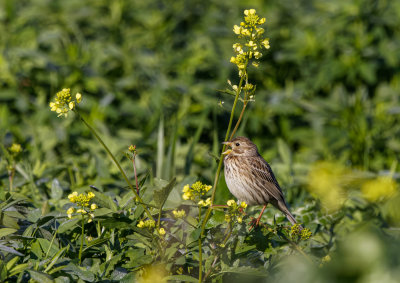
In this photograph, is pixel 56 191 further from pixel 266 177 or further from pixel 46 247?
pixel 266 177

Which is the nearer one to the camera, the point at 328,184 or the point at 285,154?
the point at 328,184

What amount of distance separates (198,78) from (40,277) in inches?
174

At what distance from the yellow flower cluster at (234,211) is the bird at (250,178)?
3.29ft

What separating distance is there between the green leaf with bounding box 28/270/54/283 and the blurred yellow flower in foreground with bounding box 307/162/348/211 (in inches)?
76.9

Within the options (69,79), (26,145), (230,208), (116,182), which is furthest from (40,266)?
(69,79)

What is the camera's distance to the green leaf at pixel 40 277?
224 centimetres

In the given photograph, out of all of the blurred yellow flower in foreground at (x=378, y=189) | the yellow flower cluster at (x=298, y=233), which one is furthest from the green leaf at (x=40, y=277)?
the blurred yellow flower in foreground at (x=378, y=189)

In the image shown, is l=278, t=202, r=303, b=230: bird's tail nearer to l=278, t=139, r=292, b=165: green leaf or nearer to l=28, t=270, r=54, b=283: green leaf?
l=278, t=139, r=292, b=165: green leaf

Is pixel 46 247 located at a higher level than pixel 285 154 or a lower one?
higher

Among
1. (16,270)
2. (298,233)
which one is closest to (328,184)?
(298,233)

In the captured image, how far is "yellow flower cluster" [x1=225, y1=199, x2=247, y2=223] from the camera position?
7.48 ft

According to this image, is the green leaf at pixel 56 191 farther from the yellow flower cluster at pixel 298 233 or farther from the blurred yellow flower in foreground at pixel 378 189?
the blurred yellow flower in foreground at pixel 378 189

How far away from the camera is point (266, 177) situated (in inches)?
140

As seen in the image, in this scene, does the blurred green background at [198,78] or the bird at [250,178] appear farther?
the blurred green background at [198,78]
